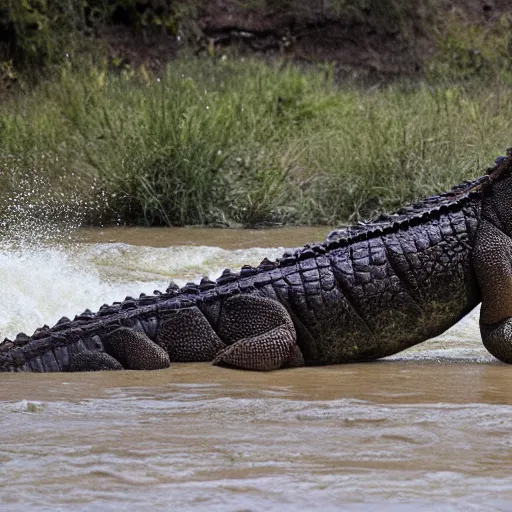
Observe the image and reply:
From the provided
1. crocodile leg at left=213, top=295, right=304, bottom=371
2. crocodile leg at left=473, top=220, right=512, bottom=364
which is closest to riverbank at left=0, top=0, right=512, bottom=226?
crocodile leg at left=213, top=295, right=304, bottom=371

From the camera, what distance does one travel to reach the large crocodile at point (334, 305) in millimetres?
5832

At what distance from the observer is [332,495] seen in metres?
3.34

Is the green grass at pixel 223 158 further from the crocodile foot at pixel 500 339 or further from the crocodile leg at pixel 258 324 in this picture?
the crocodile foot at pixel 500 339

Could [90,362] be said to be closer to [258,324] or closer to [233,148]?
[258,324]

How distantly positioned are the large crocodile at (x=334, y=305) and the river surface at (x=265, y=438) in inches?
6.9

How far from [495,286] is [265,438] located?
247 centimetres

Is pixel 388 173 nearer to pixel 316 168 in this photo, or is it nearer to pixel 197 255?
pixel 316 168

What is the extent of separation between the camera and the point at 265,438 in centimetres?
400

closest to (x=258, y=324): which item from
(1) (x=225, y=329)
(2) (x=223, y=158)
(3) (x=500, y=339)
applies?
(1) (x=225, y=329)

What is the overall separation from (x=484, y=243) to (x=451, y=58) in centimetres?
1878

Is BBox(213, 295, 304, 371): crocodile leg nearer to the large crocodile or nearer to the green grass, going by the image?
the large crocodile

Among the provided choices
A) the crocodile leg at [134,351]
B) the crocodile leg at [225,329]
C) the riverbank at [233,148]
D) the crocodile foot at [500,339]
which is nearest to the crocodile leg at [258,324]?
the crocodile leg at [225,329]

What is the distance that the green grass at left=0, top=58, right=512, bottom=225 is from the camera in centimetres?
1181

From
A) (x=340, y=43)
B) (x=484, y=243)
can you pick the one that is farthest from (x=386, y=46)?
(x=484, y=243)
